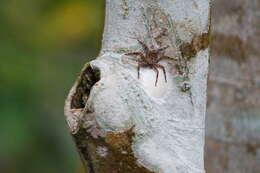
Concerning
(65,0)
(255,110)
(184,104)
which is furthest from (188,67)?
(65,0)

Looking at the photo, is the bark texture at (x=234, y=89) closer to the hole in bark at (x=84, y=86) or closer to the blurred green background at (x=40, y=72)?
the hole in bark at (x=84, y=86)

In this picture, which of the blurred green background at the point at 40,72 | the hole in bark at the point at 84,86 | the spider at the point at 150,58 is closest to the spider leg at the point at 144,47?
the spider at the point at 150,58

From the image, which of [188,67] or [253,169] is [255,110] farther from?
[188,67]

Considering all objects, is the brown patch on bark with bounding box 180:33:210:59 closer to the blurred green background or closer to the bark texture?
the bark texture

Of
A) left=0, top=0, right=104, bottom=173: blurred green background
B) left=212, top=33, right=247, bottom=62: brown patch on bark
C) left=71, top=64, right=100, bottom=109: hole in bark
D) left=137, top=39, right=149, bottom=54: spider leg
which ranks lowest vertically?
left=0, top=0, right=104, bottom=173: blurred green background

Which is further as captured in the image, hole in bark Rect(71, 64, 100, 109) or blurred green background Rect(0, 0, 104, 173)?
blurred green background Rect(0, 0, 104, 173)

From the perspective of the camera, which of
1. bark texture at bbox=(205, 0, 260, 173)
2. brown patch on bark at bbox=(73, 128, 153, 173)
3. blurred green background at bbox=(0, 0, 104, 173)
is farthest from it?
blurred green background at bbox=(0, 0, 104, 173)

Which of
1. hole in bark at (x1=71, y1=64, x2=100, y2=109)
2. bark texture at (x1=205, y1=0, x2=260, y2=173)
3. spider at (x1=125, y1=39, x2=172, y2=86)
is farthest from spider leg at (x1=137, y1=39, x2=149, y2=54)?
bark texture at (x1=205, y1=0, x2=260, y2=173)
